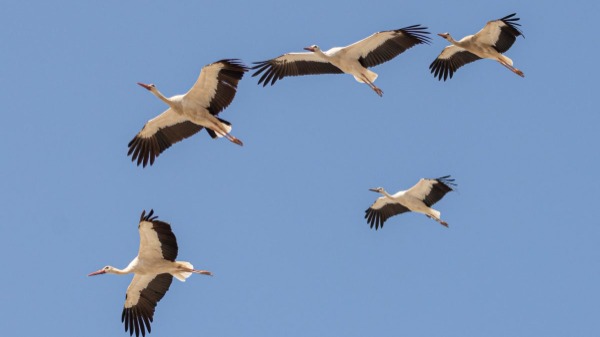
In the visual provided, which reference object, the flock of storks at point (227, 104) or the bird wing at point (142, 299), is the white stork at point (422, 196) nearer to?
the flock of storks at point (227, 104)

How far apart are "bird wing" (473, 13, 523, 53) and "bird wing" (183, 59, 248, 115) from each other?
17.3 ft

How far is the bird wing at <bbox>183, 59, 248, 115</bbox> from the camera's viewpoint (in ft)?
64.8

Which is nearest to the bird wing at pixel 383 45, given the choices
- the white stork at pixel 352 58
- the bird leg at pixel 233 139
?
the white stork at pixel 352 58

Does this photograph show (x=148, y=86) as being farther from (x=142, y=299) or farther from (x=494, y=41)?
(x=494, y=41)

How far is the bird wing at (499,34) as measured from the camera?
22.5 meters

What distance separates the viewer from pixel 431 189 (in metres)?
22.9

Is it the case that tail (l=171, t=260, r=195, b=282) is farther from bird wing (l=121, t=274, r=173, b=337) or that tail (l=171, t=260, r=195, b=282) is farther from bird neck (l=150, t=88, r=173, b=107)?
bird neck (l=150, t=88, r=173, b=107)

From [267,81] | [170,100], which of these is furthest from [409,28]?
[170,100]

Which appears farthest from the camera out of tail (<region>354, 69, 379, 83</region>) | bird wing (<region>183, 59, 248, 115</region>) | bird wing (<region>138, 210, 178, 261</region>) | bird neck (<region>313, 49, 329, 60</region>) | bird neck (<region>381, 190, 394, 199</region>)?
bird neck (<region>381, 190, 394, 199</region>)

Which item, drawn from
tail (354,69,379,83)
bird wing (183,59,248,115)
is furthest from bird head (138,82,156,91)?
tail (354,69,379,83)

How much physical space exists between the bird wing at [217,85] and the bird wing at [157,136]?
0.98 m

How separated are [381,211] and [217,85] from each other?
5.78 meters

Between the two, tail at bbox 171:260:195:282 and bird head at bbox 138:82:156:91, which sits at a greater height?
bird head at bbox 138:82:156:91

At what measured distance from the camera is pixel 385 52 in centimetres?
2177
